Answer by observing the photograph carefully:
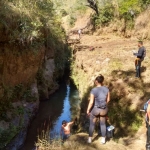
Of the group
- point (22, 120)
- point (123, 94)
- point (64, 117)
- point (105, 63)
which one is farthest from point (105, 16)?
point (22, 120)

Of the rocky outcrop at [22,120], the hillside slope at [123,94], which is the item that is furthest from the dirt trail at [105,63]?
the rocky outcrop at [22,120]

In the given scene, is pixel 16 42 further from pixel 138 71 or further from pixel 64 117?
pixel 64 117

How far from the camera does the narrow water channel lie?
12.5 metres

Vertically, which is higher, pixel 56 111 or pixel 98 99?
pixel 98 99

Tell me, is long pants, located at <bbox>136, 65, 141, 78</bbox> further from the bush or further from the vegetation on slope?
the bush

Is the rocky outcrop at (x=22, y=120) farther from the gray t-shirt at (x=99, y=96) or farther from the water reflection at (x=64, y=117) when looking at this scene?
the gray t-shirt at (x=99, y=96)

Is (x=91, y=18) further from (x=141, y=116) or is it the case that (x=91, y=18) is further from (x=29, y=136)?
(x=141, y=116)

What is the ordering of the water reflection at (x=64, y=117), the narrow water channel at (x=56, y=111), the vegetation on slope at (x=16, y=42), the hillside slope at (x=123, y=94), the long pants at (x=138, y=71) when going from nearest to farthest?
the hillside slope at (x=123, y=94) < the vegetation on slope at (x=16, y=42) < the long pants at (x=138, y=71) < the narrow water channel at (x=56, y=111) < the water reflection at (x=64, y=117)

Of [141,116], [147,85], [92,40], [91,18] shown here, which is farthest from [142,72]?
[91,18]

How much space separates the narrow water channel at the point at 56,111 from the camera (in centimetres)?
1247

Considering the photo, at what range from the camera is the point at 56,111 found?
16.9 m

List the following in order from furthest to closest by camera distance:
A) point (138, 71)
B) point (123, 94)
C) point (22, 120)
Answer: point (22, 120)
point (138, 71)
point (123, 94)

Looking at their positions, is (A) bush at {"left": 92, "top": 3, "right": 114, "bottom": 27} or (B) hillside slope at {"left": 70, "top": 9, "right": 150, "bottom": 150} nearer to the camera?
(B) hillside slope at {"left": 70, "top": 9, "right": 150, "bottom": 150}

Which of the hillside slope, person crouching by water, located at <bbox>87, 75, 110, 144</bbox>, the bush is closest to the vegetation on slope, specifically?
the hillside slope
